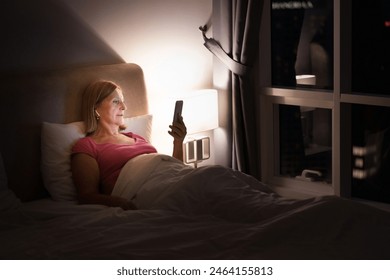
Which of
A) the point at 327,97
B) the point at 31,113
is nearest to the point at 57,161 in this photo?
the point at 31,113

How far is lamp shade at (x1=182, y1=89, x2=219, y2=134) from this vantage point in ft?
14.4

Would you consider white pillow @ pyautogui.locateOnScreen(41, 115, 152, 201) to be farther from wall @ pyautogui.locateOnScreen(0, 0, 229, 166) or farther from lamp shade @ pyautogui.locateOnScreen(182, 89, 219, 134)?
lamp shade @ pyautogui.locateOnScreen(182, 89, 219, 134)

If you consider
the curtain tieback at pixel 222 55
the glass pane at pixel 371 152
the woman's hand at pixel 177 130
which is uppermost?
the curtain tieback at pixel 222 55

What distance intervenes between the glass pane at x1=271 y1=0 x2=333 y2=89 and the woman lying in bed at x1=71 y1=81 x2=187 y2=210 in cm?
122

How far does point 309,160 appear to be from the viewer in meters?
4.78

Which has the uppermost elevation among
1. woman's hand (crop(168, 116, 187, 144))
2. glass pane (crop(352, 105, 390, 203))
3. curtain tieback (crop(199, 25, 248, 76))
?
curtain tieback (crop(199, 25, 248, 76))

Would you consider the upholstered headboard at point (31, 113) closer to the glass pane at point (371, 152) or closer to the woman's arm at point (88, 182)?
the woman's arm at point (88, 182)

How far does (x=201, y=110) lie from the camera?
4469 millimetres

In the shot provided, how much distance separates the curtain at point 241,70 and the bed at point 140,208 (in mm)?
678

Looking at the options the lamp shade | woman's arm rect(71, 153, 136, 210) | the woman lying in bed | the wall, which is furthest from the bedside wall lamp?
woman's arm rect(71, 153, 136, 210)

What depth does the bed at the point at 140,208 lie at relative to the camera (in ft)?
8.96

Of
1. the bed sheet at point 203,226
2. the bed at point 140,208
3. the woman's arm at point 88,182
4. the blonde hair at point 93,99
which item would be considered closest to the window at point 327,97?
the bed at point 140,208

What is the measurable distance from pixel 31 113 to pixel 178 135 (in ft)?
Result: 2.78
